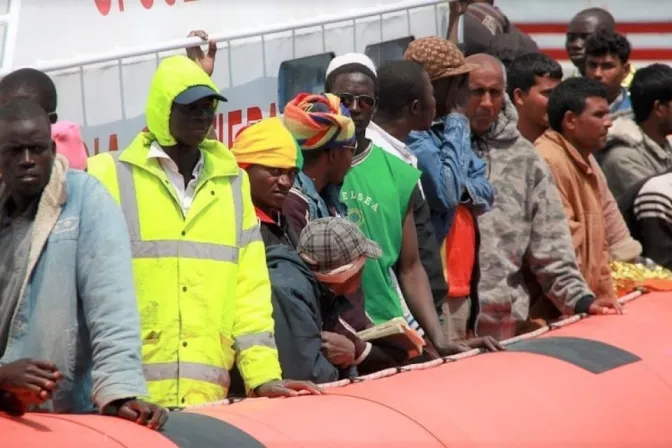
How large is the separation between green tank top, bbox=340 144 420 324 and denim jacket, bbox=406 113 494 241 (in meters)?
0.35

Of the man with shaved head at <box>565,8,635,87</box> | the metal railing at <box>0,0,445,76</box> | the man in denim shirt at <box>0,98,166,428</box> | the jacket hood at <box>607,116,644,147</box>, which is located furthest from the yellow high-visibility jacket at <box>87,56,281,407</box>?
the man with shaved head at <box>565,8,635,87</box>

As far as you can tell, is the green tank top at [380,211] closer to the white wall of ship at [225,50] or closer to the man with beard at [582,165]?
the white wall of ship at [225,50]

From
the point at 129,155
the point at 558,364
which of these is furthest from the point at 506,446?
the point at 129,155

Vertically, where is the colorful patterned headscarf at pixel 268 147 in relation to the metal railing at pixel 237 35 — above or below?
below

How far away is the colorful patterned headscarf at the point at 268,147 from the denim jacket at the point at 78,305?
1045 millimetres

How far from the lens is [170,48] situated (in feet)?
21.6

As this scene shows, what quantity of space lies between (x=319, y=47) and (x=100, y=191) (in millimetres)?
3287

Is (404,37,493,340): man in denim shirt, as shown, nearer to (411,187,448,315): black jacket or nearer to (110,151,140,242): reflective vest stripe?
(411,187,448,315): black jacket

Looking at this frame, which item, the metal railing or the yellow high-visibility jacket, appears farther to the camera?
the metal railing

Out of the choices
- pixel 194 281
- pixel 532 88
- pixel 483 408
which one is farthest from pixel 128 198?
pixel 532 88

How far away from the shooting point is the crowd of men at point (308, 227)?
14.8 ft

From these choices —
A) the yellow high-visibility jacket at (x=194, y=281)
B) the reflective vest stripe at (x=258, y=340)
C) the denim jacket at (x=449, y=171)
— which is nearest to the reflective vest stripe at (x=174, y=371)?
the yellow high-visibility jacket at (x=194, y=281)

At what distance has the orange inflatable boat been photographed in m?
4.46

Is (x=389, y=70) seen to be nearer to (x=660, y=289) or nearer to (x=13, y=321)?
(x=660, y=289)
